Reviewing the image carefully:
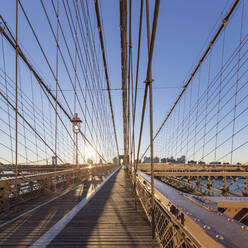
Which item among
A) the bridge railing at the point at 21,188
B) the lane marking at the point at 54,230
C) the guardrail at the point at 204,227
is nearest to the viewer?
the guardrail at the point at 204,227

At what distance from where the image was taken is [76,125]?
10.2 m

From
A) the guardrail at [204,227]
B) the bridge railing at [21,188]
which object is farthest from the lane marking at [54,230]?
the guardrail at [204,227]

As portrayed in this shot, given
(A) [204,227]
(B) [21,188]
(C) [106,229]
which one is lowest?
(C) [106,229]

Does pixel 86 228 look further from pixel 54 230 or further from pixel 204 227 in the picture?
pixel 204 227

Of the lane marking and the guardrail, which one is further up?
the guardrail

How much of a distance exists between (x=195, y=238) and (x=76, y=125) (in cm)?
1003

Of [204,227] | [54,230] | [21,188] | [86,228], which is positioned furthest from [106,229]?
[21,188]

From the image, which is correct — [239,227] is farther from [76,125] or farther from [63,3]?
[76,125]

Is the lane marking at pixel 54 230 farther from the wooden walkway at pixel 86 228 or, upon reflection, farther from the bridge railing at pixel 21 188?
the bridge railing at pixel 21 188

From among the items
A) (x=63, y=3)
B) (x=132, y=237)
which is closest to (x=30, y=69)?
(x=63, y=3)

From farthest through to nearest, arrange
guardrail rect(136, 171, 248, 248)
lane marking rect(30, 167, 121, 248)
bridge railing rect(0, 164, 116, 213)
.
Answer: bridge railing rect(0, 164, 116, 213) → lane marking rect(30, 167, 121, 248) → guardrail rect(136, 171, 248, 248)

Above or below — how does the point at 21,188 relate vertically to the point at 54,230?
above

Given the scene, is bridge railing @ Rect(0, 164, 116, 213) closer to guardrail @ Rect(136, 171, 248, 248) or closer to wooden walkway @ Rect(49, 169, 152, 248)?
wooden walkway @ Rect(49, 169, 152, 248)

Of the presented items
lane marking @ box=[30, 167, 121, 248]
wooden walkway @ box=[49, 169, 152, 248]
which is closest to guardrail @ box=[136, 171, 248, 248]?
wooden walkway @ box=[49, 169, 152, 248]
